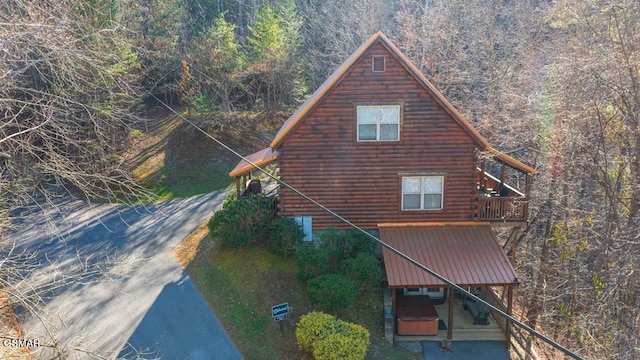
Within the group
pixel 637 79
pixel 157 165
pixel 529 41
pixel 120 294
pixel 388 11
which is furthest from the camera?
pixel 388 11

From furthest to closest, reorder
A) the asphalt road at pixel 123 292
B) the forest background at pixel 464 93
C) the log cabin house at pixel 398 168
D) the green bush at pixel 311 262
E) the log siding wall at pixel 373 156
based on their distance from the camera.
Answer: the log siding wall at pixel 373 156, the log cabin house at pixel 398 168, the green bush at pixel 311 262, the asphalt road at pixel 123 292, the forest background at pixel 464 93

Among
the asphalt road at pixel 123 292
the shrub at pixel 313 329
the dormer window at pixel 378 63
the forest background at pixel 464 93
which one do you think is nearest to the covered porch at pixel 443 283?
the shrub at pixel 313 329

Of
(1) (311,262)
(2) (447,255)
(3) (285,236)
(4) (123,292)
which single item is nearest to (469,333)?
(2) (447,255)

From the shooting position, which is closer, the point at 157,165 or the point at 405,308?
the point at 405,308

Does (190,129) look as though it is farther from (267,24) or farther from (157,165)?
(267,24)

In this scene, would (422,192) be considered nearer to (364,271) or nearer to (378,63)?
(364,271)

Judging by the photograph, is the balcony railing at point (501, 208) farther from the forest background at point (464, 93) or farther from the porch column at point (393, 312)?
the porch column at point (393, 312)

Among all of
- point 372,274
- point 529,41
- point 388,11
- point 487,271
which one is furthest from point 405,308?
point 388,11
